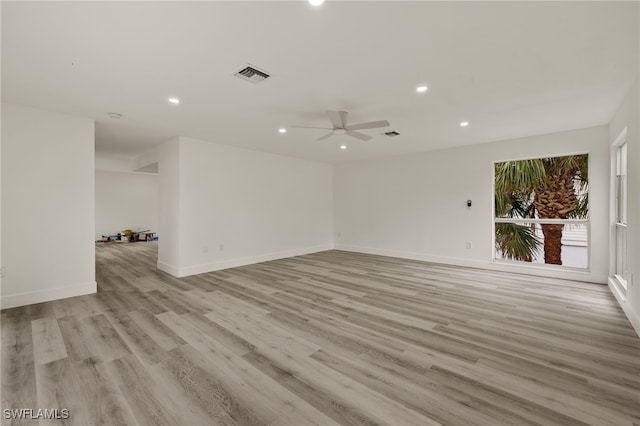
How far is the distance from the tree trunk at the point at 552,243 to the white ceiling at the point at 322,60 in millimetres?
2115

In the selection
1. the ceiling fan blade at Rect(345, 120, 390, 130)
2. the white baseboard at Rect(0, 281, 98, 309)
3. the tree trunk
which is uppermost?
the ceiling fan blade at Rect(345, 120, 390, 130)

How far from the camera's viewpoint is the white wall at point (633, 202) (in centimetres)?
281

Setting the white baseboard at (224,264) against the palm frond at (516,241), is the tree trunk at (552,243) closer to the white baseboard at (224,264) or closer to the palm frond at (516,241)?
the palm frond at (516,241)

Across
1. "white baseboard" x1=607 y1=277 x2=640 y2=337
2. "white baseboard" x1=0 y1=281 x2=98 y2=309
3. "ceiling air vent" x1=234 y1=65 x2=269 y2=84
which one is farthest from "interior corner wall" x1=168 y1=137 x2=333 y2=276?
"white baseboard" x1=607 y1=277 x2=640 y2=337

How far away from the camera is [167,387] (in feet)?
6.25

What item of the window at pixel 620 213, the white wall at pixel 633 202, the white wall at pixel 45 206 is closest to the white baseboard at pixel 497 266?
the window at pixel 620 213

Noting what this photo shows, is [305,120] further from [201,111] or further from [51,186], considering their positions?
[51,186]

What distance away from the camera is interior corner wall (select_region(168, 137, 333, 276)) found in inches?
202

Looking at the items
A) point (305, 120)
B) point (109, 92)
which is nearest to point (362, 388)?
point (305, 120)

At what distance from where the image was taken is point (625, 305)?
325 cm

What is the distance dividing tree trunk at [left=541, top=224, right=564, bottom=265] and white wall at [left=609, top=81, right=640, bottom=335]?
79.8 inches

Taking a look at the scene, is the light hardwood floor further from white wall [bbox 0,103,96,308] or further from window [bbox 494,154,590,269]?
window [bbox 494,154,590,269]

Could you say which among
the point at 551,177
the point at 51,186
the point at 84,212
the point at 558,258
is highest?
the point at 551,177

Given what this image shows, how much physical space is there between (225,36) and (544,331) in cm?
395
